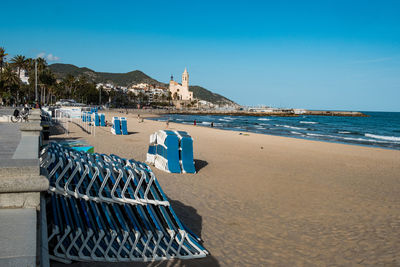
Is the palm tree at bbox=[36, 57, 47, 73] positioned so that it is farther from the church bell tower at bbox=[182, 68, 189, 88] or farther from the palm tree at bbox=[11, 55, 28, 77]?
the church bell tower at bbox=[182, 68, 189, 88]

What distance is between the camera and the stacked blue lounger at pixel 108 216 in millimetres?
4086

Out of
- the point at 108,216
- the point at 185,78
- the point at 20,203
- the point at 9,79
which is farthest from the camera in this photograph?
the point at 185,78

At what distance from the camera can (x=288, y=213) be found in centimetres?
691

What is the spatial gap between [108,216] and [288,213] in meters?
4.30

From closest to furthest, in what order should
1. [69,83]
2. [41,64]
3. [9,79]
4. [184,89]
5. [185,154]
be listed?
[185,154] < [9,79] < [41,64] < [69,83] < [184,89]

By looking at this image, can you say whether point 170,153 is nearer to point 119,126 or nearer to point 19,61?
point 119,126

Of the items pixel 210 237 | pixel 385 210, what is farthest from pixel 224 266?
pixel 385 210

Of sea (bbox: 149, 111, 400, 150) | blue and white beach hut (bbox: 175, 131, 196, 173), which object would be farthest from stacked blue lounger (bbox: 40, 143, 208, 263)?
sea (bbox: 149, 111, 400, 150)

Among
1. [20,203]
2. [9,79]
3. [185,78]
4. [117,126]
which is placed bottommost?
[117,126]

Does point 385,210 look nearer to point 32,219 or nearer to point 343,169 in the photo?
point 343,169

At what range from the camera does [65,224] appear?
409 cm

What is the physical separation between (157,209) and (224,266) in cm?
139

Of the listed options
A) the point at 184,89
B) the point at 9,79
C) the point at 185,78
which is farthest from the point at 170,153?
the point at 185,78

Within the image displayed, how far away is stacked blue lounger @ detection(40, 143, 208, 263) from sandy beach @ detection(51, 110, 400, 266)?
26cm
